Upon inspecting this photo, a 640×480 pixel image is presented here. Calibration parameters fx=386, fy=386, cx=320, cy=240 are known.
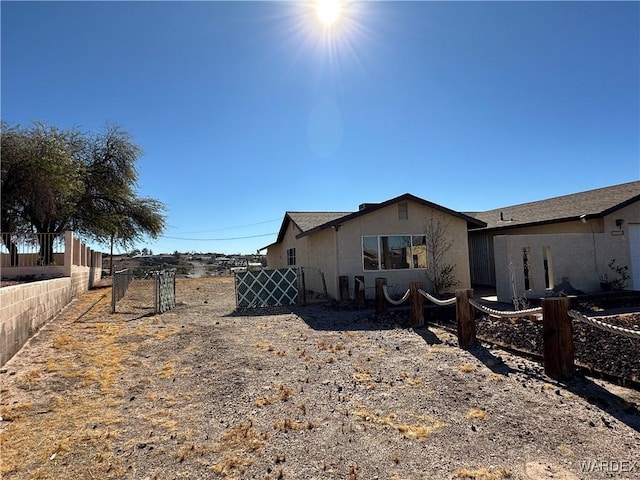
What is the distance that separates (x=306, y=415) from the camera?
4.10 metres

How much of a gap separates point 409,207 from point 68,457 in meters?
12.7

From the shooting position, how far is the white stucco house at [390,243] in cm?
1376

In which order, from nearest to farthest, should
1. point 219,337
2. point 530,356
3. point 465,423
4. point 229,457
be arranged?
1. point 229,457
2. point 465,423
3. point 530,356
4. point 219,337

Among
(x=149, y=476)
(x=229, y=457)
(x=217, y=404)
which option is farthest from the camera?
(x=217, y=404)

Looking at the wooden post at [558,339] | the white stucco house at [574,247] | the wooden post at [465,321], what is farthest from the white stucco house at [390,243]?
the wooden post at [558,339]

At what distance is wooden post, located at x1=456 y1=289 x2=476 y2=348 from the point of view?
6.79 metres

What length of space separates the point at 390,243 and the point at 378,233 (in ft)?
1.99

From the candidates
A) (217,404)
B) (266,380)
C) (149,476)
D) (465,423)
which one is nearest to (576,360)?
(465,423)

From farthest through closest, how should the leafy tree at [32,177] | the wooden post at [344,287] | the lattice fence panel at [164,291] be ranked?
1. the leafy tree at [32,177]
2. the wooden post at [344,287]
3. the lattice fence panel at [164,291]

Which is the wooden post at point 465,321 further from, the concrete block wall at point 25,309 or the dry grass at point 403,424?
the concrete block wall at point 25,309

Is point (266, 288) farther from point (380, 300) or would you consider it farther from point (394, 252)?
point (380, 300)

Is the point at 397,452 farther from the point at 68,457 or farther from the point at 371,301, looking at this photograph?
the point at 371,301

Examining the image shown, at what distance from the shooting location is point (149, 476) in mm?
→ 2975

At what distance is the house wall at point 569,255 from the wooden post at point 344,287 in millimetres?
4837
